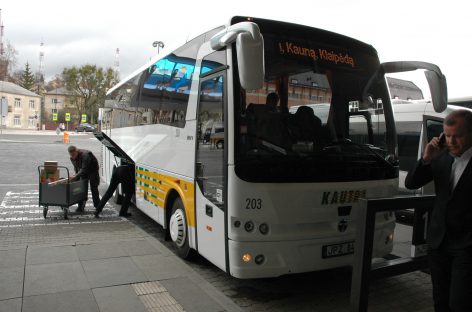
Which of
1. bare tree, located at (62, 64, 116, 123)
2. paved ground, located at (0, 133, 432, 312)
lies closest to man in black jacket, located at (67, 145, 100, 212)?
paved ground, located at (0, 133, 432, 312)

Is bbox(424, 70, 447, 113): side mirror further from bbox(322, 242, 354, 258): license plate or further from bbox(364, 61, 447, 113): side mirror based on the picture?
bbox(322, 242, 354, 258): license plate

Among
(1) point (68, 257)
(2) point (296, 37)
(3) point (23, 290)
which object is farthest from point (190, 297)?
(2) point (296, 37)

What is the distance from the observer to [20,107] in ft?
278

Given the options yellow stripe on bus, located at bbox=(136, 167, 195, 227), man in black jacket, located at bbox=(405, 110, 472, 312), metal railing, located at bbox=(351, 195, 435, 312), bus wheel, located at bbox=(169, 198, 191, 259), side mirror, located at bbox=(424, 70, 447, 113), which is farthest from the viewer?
bus wheel, located at bbox=(169, 198, 191, 259)

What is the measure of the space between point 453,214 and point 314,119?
2.06 meters

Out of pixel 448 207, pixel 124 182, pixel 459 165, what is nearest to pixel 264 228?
pixel 448 207

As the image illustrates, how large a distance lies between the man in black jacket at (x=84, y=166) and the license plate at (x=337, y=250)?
6.41 metres

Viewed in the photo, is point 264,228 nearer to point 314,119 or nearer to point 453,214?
point 314,119

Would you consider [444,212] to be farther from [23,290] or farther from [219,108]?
[23,290]

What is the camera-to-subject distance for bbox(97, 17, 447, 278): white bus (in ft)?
14.4

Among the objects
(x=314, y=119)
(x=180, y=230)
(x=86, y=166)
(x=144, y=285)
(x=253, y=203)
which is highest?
(x=314, y=119)

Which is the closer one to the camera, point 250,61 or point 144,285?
point 250,61

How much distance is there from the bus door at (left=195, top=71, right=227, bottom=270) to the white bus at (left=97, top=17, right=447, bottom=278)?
0.5 inches

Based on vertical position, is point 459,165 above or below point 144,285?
above
